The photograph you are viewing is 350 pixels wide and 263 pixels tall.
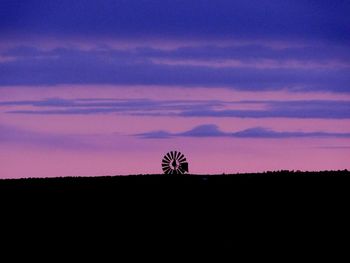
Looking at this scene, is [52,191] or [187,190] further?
[52,191]

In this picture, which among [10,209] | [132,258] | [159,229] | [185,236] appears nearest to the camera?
[132,258]

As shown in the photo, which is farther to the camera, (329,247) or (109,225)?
(109,225)

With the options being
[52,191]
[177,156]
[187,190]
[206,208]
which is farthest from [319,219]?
[177,156]

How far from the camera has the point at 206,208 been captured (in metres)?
38.1

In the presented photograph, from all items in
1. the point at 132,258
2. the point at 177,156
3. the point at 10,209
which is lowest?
the point at 132,258

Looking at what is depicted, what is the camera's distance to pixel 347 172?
58250 millimetres

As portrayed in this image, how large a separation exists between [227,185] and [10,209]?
569 inches

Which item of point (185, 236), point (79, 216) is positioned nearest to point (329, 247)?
point (185, 236)

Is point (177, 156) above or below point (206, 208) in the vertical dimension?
above

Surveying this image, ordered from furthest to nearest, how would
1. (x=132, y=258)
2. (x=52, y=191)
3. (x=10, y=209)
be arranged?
(x=52, y=191) < (x=10, y=209) < (x=132, y=258)

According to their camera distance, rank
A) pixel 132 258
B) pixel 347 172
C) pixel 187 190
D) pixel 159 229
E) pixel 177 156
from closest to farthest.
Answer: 1. pixel 132 258
2. pixel 159 229
3. pixel 187 190
4. pixel 347 172
5. pixel 177 156

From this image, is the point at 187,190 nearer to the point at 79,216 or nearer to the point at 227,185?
the point at 227,185

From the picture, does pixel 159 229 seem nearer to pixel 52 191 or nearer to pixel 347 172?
pixel 52 191

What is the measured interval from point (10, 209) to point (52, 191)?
11071mm
